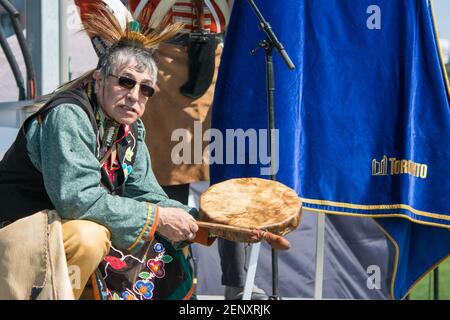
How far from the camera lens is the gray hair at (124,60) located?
3.59 m

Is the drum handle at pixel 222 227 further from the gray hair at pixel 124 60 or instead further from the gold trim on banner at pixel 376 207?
the gold trim on banner at pixel 376 207

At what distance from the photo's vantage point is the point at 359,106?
443cm

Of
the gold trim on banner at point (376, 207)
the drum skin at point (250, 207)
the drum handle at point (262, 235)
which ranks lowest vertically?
the gold trim on banner at point (376, 207)

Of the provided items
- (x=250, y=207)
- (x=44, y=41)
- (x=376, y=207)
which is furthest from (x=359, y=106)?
(x=44, y=41)

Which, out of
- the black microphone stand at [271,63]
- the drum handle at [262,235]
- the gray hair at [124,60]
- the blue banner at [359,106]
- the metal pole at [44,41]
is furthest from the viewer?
the metal pole at [44,41]

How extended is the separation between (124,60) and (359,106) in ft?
4.13

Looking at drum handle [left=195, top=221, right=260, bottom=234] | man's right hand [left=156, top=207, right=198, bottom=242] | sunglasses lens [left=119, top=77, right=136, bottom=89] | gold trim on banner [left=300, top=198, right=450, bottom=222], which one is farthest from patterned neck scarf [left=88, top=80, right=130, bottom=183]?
gold trim on banner [left=300, top=198, right=450, bottom=222]

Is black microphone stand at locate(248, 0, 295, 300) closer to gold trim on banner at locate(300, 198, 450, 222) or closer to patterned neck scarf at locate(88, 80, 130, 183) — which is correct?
gold trim on banner at locate(300, 198, 450, 222)

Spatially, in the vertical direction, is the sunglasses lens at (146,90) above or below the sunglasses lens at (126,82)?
below

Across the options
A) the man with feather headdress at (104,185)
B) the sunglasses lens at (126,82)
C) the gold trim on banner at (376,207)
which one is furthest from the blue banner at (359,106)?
the sunglasses lens at (126,82)

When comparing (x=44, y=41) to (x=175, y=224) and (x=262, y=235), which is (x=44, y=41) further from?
(x=262, y=235)

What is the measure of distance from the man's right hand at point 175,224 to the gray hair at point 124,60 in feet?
1.53
